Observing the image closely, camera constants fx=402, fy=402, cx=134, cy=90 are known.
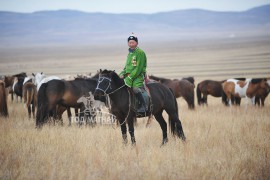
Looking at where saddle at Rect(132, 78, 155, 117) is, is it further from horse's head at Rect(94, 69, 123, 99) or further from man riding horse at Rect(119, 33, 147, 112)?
horse's head at Rect(94, 69, 123, 99)

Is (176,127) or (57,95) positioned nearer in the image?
(176,127)

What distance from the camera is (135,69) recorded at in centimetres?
795

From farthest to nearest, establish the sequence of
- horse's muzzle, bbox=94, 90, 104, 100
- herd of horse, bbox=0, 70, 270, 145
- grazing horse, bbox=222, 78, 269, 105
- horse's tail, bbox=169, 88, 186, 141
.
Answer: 1. grazing horse, bbox=222, 78, 269, 105
2. horse's tail, bbox=169, 88, 186, 141
3. herd of horse, bbox=0, 70, 270, 145
4. horse's muzzle, bbox=94, 90, 104, 100

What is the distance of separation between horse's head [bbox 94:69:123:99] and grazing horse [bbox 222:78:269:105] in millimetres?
10112

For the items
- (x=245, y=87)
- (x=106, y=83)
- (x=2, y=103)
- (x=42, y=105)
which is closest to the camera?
(x=106, y=83)

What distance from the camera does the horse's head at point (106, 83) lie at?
7.85 meters

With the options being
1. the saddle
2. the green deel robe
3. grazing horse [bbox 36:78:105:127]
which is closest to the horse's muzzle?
the green deel robe

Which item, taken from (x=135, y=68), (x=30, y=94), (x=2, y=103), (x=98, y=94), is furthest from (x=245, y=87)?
(x=98, y=94)

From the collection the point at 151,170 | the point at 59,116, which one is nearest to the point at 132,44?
the point at 151,170

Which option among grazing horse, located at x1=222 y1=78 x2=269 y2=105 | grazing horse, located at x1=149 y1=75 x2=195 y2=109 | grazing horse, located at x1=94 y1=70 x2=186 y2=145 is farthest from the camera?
grazing horse, located at x1=149 y1=75 x2=195 y2=109

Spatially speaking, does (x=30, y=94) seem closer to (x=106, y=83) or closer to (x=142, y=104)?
(x=106, y=83)

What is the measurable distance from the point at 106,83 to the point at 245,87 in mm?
10614

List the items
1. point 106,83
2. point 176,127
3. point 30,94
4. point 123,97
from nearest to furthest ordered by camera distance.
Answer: point 106,83 < point 123,97 < point 176,127 < point 30,94

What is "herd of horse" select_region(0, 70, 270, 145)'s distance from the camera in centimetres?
810
